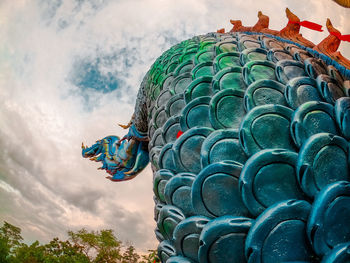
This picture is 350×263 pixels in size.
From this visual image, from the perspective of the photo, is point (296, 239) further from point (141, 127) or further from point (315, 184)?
point (141, 127)

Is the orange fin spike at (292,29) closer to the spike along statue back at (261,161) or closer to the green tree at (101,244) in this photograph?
the spike along statue back at (261,161)

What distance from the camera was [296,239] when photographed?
60cm

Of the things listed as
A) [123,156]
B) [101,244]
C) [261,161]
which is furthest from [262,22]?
[101,244]

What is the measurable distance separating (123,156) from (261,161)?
8.23ft

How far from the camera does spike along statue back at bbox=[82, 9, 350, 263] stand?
0.60 m

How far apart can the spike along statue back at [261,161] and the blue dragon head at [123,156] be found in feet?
5.84

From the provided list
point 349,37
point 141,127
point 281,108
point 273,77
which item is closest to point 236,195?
point 281,108

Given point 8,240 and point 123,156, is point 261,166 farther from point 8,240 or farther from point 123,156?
point 8,240

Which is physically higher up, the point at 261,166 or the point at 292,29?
the point at 292,29

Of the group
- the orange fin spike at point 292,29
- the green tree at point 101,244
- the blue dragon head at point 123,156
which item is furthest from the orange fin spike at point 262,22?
the green tree at point 101,244

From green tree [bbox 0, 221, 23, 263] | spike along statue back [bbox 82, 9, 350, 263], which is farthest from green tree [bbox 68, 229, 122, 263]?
spike along statue back [bbox 82, 9, 350, 263]

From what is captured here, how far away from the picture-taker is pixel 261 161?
0.67 meters

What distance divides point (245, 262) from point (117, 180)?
2.58 metres

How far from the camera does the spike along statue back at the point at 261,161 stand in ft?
1.98
